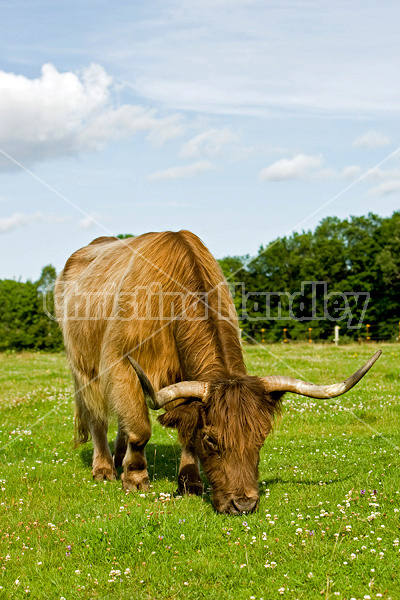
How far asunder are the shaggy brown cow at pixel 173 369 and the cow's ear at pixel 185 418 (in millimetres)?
12

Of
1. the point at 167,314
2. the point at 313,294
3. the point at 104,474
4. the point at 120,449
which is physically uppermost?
the point at 313,294

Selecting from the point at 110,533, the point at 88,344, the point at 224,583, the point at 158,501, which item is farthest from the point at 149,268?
the point at 224,583

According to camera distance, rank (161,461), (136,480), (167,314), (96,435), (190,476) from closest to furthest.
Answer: (167,314)
(190,476)
(136,480)
(96,435)
(161,461)

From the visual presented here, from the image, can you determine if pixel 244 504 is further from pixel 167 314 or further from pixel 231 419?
pixel 167 314

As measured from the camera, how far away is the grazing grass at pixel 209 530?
485cm

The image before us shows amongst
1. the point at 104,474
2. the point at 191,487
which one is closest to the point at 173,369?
the point at 191,487

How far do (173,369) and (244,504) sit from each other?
2168 millimetres

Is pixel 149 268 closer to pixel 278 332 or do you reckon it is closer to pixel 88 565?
pixel 88 565

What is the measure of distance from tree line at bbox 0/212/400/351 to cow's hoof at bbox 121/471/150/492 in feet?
168

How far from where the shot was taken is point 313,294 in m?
65.4

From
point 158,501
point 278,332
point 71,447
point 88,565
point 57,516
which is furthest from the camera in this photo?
point 278,332

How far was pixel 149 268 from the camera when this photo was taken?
8195 millimetres

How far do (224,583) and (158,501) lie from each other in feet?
8.07

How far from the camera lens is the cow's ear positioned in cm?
671
